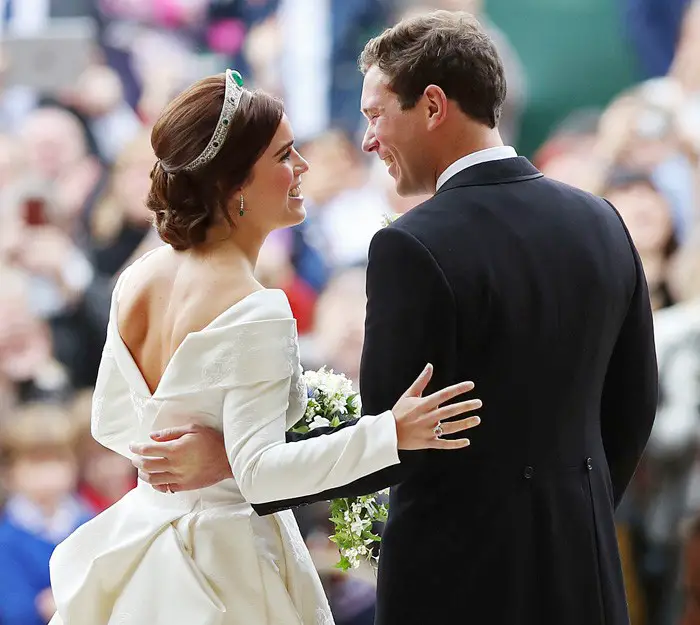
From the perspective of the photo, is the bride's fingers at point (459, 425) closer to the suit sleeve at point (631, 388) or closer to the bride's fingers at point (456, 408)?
the bride's fingers at point (456, 408)

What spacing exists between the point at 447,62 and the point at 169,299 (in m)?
0.75

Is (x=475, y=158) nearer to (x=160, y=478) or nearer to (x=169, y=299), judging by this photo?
(x=169, y=299)

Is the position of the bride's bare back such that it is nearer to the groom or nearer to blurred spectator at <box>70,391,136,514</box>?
the groom

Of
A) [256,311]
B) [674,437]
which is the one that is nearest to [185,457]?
[256,311]

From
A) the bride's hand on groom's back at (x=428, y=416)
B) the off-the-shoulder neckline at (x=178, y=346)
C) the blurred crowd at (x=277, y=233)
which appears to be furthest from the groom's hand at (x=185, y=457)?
the blurred crowd at (x=277, y=233)

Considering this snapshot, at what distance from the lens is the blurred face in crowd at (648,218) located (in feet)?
15.9

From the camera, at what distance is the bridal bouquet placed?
102 inches

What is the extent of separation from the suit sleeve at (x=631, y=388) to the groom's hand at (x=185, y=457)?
851 mm

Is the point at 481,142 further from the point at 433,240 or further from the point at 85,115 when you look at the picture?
the point at 85,115

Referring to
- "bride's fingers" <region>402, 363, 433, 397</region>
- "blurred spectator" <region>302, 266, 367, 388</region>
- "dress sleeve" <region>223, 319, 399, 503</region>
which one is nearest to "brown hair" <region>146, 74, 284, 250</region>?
"dress sleeve" <region>223, 319, 399, 503</region>

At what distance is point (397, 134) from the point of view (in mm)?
2340

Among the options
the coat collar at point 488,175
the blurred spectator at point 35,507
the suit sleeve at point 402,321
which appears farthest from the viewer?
the blurred spectator at point 35,507

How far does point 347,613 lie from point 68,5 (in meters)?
3.31

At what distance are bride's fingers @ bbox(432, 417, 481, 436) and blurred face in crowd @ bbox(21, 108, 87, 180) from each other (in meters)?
4.14
